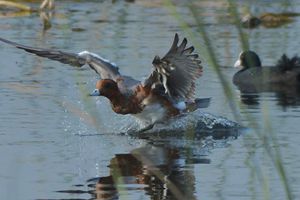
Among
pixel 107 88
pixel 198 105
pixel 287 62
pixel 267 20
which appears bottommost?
pixel 198 105

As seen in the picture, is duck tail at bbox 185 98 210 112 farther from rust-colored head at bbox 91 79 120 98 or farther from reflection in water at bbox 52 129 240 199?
rust-colored head at bbox 91 79 120 98

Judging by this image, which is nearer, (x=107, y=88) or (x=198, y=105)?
(x=107, y=88)

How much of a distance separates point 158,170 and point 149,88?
208cm

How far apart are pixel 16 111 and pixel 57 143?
1662 mm

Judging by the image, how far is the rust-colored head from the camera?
10211 mm

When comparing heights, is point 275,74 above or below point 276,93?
above

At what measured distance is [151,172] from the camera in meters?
8.26

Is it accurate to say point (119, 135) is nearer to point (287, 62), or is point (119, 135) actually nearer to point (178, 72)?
point (178, 72)

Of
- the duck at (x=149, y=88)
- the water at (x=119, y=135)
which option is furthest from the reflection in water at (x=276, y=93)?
the duck at (x=149, y=88)

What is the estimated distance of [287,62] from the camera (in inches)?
569

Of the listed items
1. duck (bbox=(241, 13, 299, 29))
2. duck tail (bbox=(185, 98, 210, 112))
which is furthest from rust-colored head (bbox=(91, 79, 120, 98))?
duck (bbox=(241, 13, 299, 29))

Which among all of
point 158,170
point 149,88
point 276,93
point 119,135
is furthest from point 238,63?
point 158,170

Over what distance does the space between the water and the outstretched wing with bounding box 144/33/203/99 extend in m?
0.29

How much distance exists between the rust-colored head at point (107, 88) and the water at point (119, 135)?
12.2 inches
